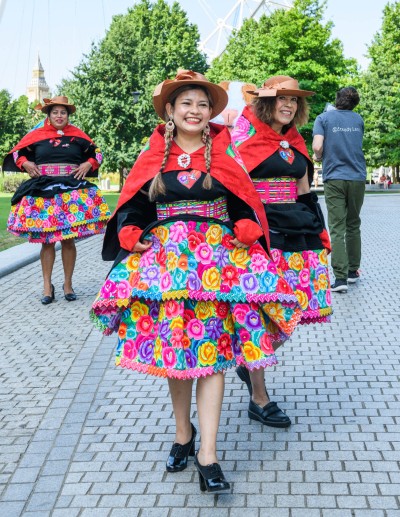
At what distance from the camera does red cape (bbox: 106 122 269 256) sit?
395 centimetres

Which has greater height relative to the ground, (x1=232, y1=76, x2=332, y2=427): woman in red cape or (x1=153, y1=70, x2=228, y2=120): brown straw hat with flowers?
(x1=153, y1=70, x2=228, y2=120): brown straw hat with flowers

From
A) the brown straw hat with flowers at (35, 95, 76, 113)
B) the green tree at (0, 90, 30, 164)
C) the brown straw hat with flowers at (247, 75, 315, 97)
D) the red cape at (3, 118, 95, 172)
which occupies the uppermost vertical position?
the brown straw hat with flowers at (247, 75, 315, 97)

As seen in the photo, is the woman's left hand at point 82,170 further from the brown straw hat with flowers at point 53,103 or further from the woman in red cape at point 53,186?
the brown straw hat with flowers at point 53,103

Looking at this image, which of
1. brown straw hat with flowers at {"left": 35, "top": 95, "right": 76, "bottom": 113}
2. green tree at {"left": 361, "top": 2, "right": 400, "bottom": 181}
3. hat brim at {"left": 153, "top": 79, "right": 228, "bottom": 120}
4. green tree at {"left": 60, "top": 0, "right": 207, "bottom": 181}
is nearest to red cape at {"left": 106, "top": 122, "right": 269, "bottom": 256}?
hat brim at {"left": 153, "top": 79, "right": 228, "bottom": 120}

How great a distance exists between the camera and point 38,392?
5.52 m

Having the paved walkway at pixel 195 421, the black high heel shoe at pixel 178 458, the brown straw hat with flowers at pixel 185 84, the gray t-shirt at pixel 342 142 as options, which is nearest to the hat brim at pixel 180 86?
the brown straw hat with flowers at pixel 185 84

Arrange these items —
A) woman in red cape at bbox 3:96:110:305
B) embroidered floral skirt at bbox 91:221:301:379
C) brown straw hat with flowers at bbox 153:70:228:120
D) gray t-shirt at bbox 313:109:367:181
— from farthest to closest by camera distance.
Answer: gray t-shirt at bbox 313:109:367:181
woman in red cape at bbox 3:96:110:305
brown straw hat with flowers at bbox 153:70:228:120
embroidered floral skirt at bbox 91:221:301:379

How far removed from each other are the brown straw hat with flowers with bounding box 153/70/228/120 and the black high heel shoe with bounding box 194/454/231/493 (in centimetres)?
166

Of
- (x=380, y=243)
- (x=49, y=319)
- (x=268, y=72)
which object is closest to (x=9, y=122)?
(x=268, y=72)

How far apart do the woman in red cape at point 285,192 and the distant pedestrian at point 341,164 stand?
13.6ft

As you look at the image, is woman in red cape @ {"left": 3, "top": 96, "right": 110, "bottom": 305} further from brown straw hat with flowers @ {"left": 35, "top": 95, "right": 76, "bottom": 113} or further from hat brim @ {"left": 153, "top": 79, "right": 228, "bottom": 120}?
hat brim @ {"left": 153, "top": 79, "right": 228, "bottom": 120}

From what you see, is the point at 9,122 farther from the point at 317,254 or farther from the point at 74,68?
the point at 317,254

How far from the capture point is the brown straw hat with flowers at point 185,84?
154 inches

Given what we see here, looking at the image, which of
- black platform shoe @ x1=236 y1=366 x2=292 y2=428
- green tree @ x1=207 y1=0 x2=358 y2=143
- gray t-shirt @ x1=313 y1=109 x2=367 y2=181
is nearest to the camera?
black platform shoe @ x1=236 y1=366 x2=292 y2=428
